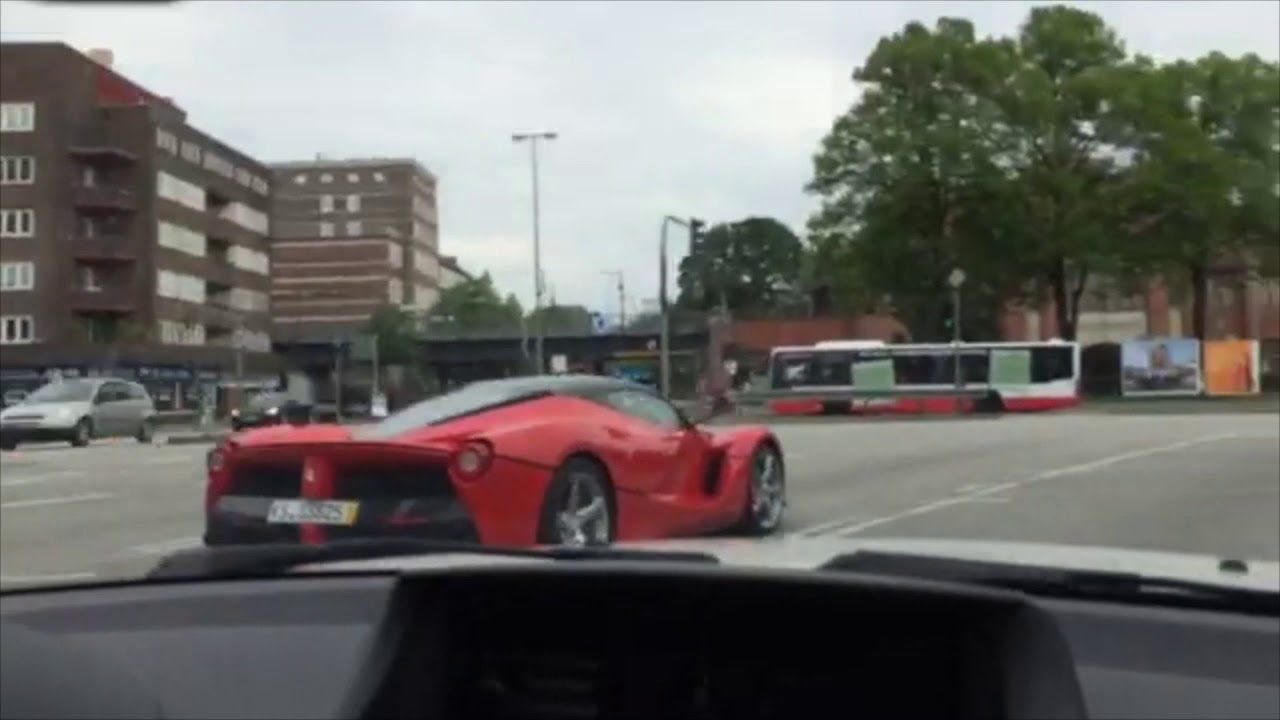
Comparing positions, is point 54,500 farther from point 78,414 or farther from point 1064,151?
point 1064,151

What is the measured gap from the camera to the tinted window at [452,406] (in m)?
10.7

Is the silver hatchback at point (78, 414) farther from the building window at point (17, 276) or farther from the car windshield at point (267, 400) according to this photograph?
the building window at point (17, 276)

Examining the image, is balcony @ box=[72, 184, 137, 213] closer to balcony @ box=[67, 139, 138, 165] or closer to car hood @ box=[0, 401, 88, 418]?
balcony @ box=[67, 139, 138, 165]

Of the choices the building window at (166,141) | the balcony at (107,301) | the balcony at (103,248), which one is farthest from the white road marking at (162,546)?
the building window at (166,141)

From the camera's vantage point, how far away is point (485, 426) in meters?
10.6

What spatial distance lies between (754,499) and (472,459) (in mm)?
3474

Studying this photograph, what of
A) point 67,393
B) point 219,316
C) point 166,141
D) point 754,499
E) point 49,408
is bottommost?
point 754,499

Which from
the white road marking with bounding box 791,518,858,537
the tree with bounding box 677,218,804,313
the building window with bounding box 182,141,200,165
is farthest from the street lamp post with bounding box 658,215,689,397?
the building window with bounding box 182,141,200,165

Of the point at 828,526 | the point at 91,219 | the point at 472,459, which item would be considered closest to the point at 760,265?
the point at 91,219

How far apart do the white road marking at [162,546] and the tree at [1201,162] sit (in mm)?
59058

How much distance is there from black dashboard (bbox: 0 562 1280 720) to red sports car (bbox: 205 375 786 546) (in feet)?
22.2

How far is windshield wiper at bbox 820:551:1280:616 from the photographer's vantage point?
7.98 feet

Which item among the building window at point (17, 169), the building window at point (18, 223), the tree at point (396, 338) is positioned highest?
the building window at point (17, 169)

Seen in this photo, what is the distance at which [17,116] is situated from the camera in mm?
83312
